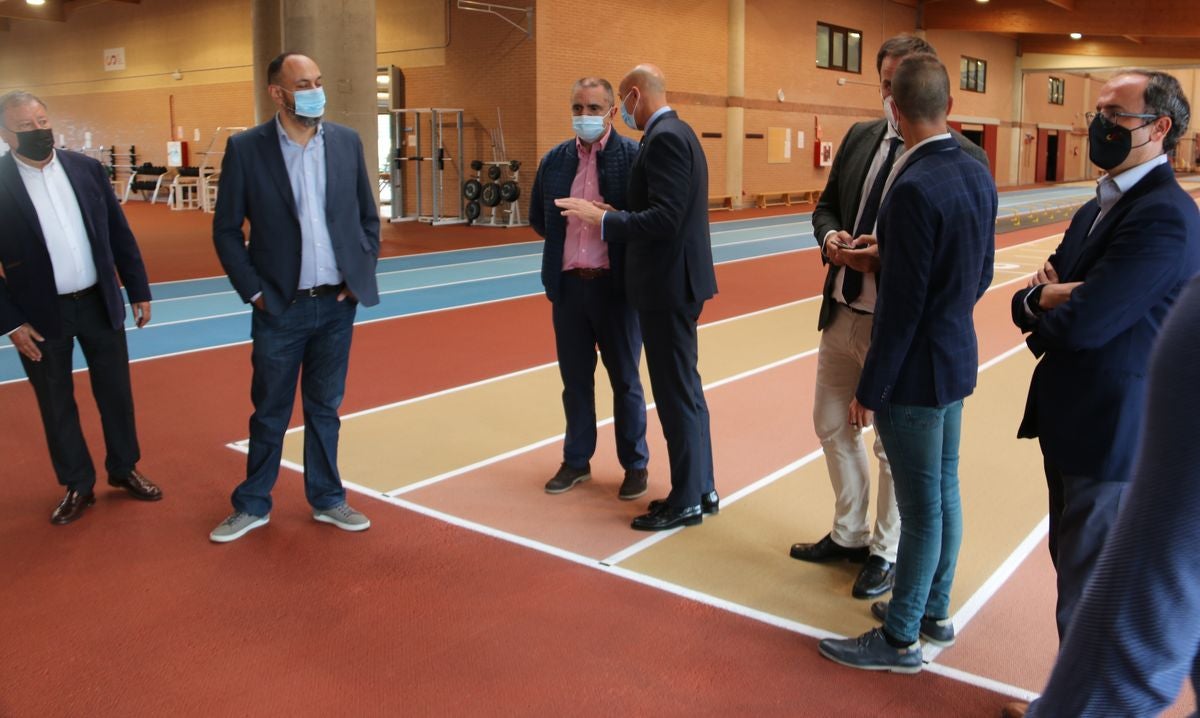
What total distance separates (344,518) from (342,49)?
42.9 ft

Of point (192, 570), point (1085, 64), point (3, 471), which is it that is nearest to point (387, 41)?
point (3, 471)

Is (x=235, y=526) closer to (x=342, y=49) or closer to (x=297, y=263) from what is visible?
(x=297, y=263)

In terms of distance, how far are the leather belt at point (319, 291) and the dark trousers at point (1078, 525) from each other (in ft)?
10.1

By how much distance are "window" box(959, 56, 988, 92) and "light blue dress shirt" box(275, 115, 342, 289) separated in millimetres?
36299

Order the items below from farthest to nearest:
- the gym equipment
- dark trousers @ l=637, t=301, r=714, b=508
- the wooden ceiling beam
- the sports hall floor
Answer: the wooden ceiling beam
the gym equipment
dark trousers @ l=637, t=301, r=714, b=508
the sports hall floor

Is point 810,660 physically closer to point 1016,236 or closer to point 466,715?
point 466,715

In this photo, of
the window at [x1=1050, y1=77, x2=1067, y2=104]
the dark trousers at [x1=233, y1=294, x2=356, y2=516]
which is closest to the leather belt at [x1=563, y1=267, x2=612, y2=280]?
the dark trousers at [x1=233, y1=294, x2=356, y2=516]

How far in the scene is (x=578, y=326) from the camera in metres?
4.99

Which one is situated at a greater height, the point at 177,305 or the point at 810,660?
the point at 177,305

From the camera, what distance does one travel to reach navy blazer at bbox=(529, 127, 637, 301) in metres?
4.82

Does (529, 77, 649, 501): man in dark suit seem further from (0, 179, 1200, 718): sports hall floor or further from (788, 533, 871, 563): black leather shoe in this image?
(788, 533, 871, 563): black leather shoe

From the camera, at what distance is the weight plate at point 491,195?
2072 centimetres

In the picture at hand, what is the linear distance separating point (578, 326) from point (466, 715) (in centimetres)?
233

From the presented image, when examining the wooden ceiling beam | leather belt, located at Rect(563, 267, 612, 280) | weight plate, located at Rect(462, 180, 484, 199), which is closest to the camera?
leather belt, located at Rect(563, 267, 612, 280)
